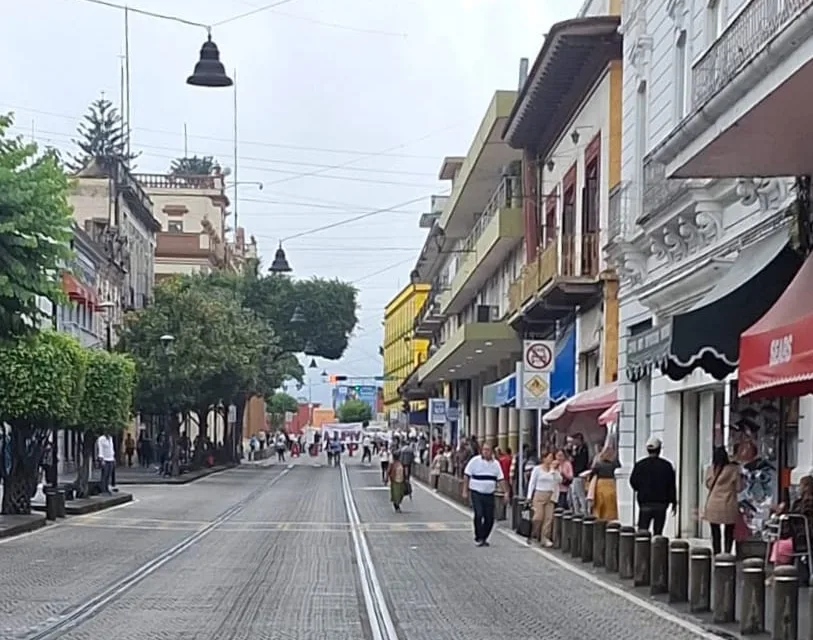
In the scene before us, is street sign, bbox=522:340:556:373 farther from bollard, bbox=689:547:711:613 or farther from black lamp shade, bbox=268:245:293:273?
black lamp shade, bbox=268:245:293:273

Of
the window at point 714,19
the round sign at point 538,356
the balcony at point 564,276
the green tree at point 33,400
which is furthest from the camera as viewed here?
the balcony at point 564,276

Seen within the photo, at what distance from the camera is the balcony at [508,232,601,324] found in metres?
36.3

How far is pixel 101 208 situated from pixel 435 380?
17.8m

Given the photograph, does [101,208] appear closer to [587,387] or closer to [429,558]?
[587,387]

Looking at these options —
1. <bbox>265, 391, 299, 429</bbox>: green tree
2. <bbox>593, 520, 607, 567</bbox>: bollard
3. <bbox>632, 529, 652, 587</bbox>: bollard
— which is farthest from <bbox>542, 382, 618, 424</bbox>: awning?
<bbox>265, 391, 299, 429</bbox>: green tree

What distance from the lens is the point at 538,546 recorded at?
2775 centimetres

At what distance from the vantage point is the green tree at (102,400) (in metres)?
37.7

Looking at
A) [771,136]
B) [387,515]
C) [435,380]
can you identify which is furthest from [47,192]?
[435,380]

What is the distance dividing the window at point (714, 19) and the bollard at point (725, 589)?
1027 centimetres

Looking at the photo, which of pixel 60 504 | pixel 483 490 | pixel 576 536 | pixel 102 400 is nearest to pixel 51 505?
pixel 60 504

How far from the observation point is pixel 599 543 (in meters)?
23.3

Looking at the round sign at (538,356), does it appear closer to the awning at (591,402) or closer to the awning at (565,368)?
the awning at (591,402)

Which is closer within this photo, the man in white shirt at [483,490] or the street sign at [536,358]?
the man in white shirt at [483,490]

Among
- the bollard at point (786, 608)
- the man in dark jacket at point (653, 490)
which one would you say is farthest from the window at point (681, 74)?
the bollard at point (786, 608)
